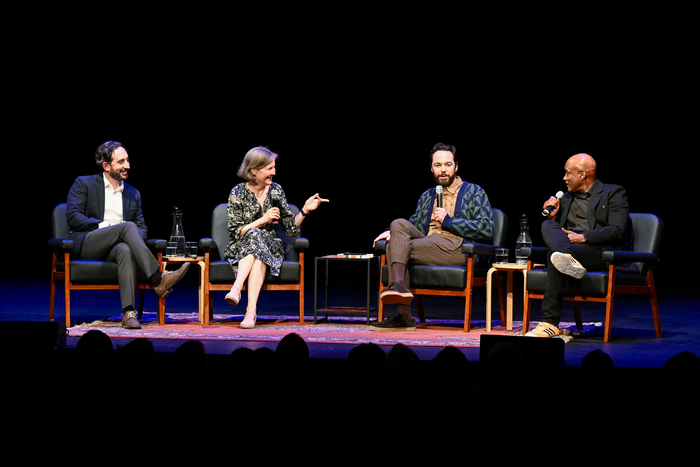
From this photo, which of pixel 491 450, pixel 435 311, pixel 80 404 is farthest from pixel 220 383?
pixel 435 311

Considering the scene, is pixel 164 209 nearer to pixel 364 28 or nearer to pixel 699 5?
pixel 364 28

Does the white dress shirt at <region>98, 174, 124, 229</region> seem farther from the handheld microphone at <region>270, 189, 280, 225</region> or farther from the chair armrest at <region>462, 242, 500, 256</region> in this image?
the chair armrest at <region>462, 242, 500, 256</region>

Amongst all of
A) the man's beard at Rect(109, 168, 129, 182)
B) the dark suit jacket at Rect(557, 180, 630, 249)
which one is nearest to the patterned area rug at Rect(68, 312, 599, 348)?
the dark suit jacket at Rect(557, 180, 630, 249)

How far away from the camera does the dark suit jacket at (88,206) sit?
4699 millimetres

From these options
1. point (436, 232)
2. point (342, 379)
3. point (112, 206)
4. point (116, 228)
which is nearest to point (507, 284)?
point (436, 232)

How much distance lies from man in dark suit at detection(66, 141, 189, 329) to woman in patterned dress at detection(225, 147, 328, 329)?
1.29 feet

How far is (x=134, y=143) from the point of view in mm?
7793

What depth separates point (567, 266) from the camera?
156 inches

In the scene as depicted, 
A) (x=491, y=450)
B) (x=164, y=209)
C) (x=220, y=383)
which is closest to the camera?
(x=491, y=450)

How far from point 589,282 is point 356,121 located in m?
3.96

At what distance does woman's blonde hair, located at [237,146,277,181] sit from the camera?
4.89 meters

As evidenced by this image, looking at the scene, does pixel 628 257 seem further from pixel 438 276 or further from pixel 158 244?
pixel 158 244

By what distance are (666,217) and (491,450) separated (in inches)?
283

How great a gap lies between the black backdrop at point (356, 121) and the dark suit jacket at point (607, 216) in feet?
9.09
